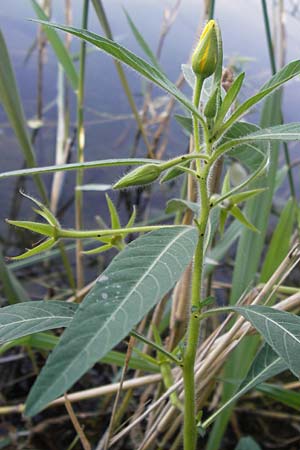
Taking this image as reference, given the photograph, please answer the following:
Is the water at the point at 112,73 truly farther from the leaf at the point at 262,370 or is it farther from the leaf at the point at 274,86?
the leaf at the point at 274,86

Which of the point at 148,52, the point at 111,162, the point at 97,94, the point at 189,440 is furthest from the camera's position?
the point at 97,94

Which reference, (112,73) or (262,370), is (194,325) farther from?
(112,73)

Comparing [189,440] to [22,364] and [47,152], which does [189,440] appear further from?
[47,152]

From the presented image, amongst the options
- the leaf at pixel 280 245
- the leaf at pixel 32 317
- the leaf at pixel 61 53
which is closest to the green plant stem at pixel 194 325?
the leaf at pixel 32 317

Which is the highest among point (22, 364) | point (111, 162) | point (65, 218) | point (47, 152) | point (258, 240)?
point (111, 162)

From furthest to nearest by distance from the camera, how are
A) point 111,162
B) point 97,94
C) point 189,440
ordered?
point 97,94, point 189,440, point 111,162

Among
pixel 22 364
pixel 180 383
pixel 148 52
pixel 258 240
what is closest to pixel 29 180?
pixel 22 364
